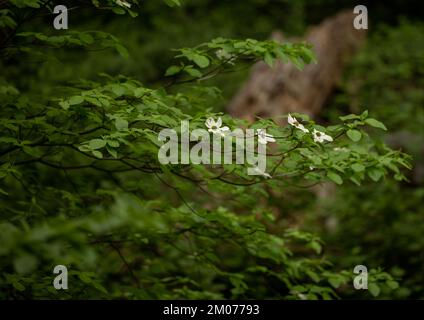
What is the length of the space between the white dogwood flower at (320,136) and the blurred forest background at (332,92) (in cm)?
57

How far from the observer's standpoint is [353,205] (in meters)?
4.60

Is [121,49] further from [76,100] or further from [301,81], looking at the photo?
[301,81]

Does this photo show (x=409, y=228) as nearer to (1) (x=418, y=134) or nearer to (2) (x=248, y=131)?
(1) (x=418, y=134)

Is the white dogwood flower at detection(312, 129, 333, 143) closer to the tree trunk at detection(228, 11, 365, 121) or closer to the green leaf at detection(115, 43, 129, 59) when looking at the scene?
the green leaf at detection(115, 43, 129, 59)

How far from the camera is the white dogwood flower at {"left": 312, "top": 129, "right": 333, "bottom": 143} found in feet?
6.54

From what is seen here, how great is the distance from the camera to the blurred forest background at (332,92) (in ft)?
12.2

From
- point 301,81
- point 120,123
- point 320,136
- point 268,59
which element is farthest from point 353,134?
point 301,81

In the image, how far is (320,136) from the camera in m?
2.01

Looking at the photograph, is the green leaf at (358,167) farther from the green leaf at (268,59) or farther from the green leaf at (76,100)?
the green leaf at (76,100)

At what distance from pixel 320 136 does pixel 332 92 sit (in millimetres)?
5904

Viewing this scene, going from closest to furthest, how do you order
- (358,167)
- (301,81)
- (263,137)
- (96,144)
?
1. (96,144)
2. (263,137)
3. (358,167)
4. (301,81)

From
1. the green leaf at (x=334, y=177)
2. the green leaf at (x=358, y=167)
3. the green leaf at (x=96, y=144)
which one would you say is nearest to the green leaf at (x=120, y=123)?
the green leaf at (x=96, y=144)

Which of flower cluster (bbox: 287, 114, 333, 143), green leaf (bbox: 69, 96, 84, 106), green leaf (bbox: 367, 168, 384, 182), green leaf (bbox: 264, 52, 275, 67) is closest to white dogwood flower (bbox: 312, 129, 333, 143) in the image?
flower cluster (bbox: 287, 114, 333, 143)

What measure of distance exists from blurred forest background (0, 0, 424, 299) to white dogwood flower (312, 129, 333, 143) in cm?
57
